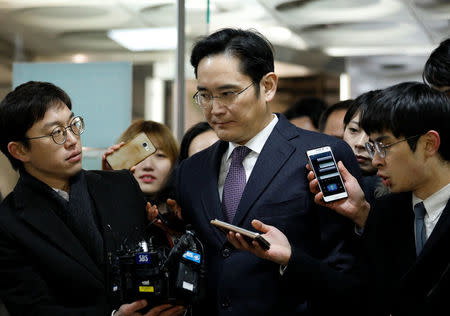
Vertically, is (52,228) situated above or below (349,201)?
below

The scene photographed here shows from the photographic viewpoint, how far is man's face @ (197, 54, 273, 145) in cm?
213

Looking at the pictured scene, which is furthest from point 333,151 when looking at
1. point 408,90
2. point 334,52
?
point 334,52

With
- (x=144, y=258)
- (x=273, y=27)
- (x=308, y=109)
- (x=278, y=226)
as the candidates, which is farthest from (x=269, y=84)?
(x=273, y=27)

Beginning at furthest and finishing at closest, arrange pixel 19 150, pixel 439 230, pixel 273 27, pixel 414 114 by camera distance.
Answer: pixel 273 27, pixel 19 150, pixel 414 114, pixel 439 230

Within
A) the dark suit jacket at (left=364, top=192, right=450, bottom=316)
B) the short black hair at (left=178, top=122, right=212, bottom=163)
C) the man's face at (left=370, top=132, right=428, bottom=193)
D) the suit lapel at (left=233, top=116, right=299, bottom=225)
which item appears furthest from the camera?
the short black hair at (left=178, top=122, right=212, bottom=163)

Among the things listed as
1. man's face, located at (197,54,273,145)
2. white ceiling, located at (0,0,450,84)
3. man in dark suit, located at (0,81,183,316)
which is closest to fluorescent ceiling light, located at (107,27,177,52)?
white ceiling, located at (0,0,450,84)

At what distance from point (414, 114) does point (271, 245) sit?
60cm

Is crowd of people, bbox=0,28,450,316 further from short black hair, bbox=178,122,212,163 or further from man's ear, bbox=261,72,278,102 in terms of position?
short black hair, bbox=178,122,212,163

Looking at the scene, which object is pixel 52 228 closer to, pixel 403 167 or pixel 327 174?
pixel 327 174

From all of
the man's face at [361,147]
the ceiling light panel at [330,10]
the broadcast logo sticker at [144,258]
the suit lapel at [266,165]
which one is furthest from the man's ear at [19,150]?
the ceiling light panel at [330,10]

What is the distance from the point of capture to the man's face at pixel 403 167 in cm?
186

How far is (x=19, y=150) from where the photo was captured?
2.29m

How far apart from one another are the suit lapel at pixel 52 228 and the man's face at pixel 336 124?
149 cm

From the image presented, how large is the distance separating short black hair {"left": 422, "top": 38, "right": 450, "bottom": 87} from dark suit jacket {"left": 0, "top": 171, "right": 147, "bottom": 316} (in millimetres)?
1317
